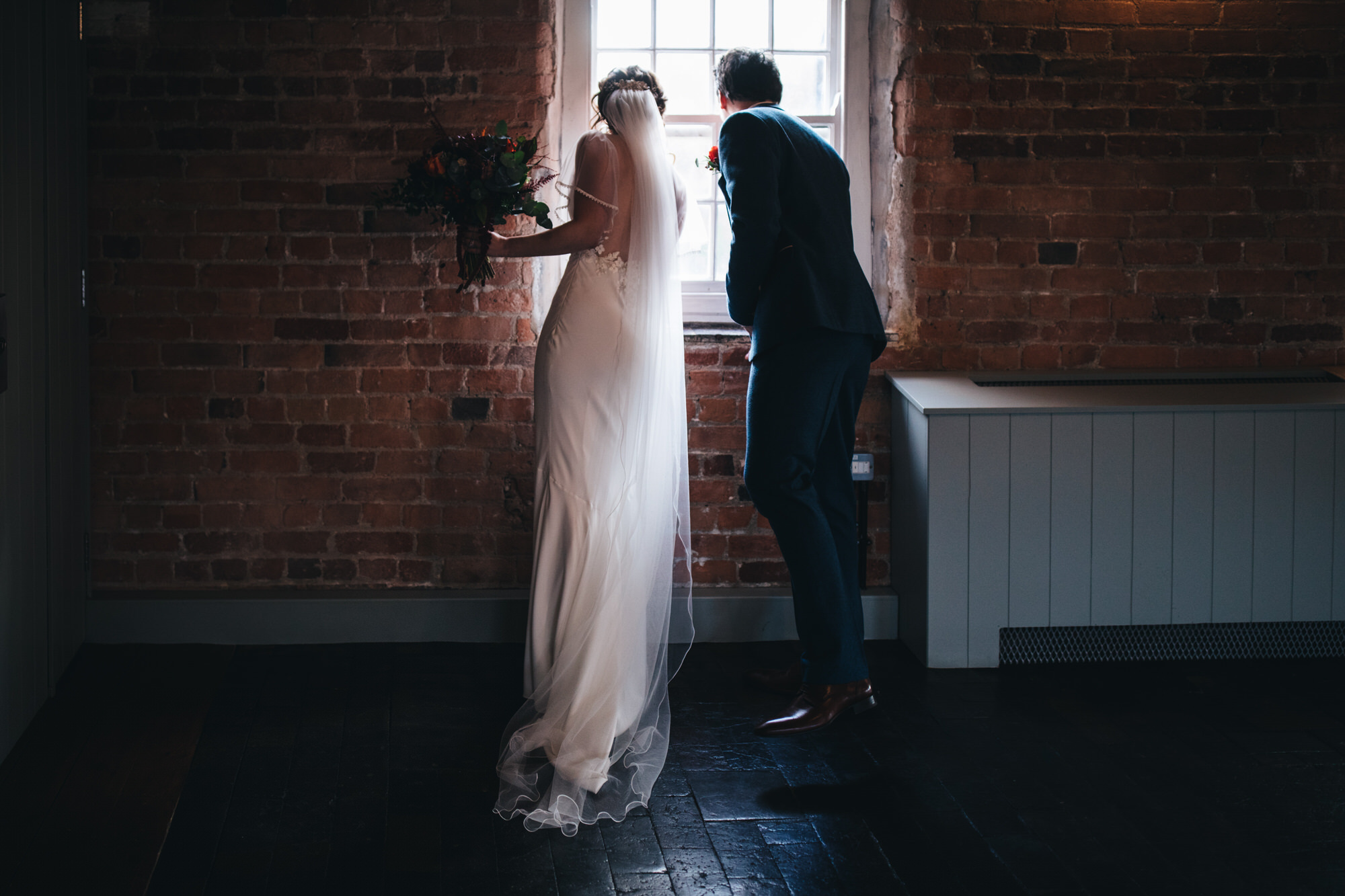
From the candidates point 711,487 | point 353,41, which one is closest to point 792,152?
point 711,487

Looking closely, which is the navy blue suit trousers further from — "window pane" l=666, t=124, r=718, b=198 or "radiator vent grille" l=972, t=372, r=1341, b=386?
"window pane" l=666, t=124, r=718, b=198

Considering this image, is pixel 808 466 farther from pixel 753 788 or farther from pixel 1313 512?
pixel 1313 512

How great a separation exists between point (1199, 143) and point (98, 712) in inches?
151

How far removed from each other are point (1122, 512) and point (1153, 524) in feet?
0.36

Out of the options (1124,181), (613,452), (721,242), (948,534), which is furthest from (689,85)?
(948,534)

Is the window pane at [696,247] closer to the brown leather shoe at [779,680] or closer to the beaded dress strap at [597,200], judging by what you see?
the beaded dress strap at [597,200]

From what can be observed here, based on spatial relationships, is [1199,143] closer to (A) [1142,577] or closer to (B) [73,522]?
(A) [1142,577]

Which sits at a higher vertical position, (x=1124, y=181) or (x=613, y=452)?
(x=1124, y=181)

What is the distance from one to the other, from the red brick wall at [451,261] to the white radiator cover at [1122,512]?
447 mm

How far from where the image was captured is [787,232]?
300 cm

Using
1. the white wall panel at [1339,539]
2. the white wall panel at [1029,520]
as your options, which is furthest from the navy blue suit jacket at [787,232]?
the white wall panel at [1339,539]

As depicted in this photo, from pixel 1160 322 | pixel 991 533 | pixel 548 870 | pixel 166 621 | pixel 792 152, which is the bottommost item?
pixel 548 870

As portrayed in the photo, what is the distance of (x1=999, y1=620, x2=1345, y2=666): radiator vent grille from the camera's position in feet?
11.7

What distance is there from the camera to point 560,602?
293cm
